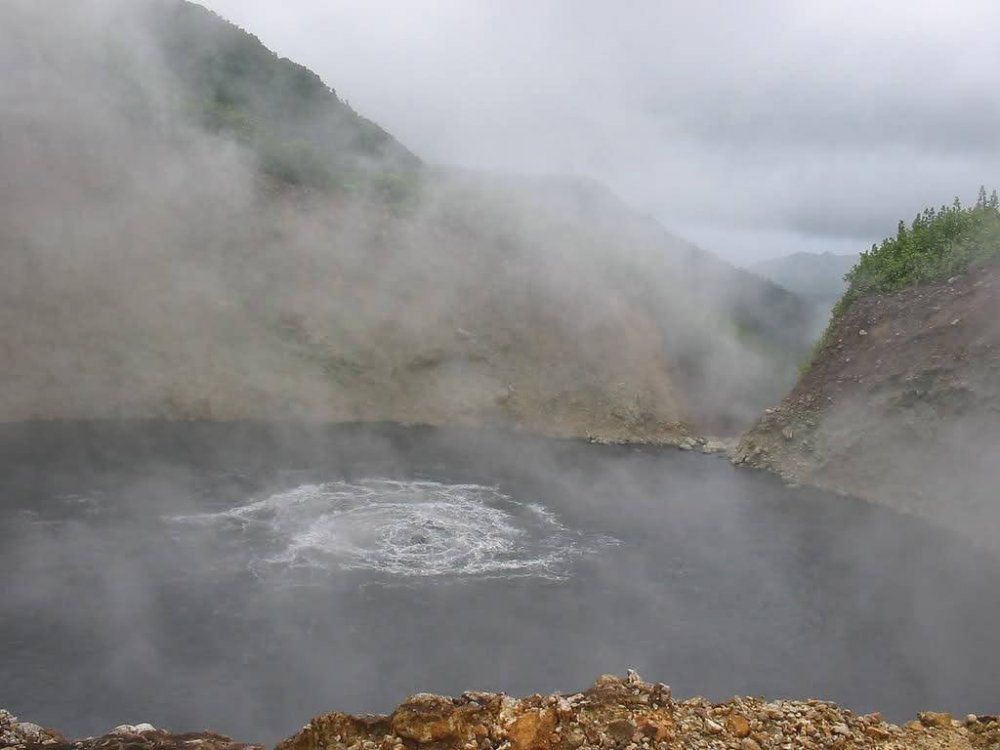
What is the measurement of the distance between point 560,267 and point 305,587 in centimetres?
3152

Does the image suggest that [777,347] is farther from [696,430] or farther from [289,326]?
[289,326]

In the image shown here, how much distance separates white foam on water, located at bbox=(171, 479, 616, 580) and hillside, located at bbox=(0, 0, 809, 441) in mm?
12446

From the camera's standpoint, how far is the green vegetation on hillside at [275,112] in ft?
149

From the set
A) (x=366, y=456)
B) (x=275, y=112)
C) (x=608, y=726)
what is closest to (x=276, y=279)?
(x=366, y=456)

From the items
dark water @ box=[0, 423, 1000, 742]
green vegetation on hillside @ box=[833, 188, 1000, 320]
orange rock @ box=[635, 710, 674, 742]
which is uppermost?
green vegetation on hillside @ box=[833, 188, 1000, 320]

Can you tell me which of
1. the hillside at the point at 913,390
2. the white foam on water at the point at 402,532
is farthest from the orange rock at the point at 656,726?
the hillside at the point at 913,390

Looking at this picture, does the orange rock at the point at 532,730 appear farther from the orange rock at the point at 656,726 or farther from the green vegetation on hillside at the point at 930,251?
the green vegetation on hillside at the point at 930,251

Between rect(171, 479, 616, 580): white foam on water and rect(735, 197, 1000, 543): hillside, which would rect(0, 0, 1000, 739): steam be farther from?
rect(735, 197, 1000, 543): hillside

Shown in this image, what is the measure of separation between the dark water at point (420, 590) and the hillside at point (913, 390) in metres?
2.12

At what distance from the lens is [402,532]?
22625 mm

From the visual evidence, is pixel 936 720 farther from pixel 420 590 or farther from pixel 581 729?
pixel 420 590

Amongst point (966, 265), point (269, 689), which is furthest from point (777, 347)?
point (269, 689)

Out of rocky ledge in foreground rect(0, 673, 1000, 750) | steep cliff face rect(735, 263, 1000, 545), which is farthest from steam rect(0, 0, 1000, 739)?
rocky ledge in foreground rect(0, 673, 1000, 750)

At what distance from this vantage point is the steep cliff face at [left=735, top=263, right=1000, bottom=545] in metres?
29.0
